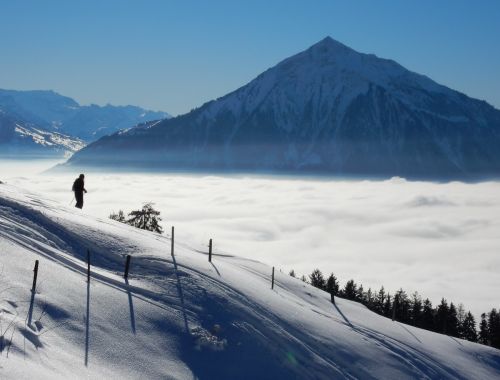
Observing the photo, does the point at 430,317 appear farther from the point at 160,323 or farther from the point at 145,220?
the point at 160,323

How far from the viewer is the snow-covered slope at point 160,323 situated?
1397 centimetres

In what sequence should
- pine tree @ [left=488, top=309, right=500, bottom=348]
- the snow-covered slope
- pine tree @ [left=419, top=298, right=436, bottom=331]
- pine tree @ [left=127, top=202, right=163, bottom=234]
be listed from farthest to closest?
pine tree @ [left=488, top=309, right=500, bottom=348] → pine tree @ [left=419, top=298, right=436, bottom=331] → pine tree @ [left=127, top=202, right=163, bottom=234] → the snow-covered slope

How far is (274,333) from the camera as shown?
66.5 ft

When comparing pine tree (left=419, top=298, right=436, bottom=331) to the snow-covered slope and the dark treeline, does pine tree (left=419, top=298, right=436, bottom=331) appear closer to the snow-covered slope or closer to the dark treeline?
the dark treeline

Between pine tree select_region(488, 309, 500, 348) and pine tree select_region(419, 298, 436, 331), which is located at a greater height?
pine tree select_region(419, 298, 436, 331)

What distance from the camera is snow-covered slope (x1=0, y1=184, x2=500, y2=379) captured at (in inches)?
550

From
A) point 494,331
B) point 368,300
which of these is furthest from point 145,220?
point 494,331

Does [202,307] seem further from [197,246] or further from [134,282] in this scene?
[197,246]

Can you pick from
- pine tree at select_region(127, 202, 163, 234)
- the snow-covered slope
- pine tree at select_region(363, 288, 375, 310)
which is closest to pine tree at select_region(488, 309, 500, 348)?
pine tree at select_region(363, 288, 375, 310)

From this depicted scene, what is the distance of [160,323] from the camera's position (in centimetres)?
1736

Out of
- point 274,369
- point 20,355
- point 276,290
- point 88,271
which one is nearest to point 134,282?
point 88,271

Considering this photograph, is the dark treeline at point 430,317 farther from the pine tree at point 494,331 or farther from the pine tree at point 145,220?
the pine tree at point 145,220

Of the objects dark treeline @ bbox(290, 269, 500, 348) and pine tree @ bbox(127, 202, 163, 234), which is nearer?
pine tree @ bbox(127, 202, 163, 234)

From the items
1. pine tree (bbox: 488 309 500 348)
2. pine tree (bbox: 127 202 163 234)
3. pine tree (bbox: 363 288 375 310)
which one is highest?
pine tree (bbox: 127 202 163 234)
